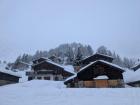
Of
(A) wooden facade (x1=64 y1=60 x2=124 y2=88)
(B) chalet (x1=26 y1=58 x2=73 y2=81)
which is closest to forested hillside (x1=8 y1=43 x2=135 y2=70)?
(B) chalet (x1=26 y1=58 x2=73 y2=81)

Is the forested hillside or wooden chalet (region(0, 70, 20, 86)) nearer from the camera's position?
wooden chalet (region(0, 70, 20, 86))

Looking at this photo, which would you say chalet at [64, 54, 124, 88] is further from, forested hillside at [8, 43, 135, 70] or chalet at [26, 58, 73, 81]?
forested hillside at [8, 43, 135, 70]

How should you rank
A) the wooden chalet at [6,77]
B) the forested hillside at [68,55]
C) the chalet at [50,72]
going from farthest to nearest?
the forested hillside at [68,55], the chalet at [50,72], the wooden chalet at [6,77]

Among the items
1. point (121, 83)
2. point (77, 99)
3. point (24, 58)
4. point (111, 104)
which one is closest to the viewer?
point (111, 104)

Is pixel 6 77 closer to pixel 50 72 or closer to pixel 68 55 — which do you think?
pixel 50 72

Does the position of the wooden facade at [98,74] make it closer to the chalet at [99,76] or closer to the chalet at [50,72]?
the chalet at [99,76]

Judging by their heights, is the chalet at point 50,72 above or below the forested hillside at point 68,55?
below

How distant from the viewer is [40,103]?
361 inches

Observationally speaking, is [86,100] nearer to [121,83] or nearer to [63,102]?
[63,102]

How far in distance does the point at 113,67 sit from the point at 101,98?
60.7 feet

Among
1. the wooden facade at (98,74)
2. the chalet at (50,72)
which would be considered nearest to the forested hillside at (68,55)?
the chalet at (50,72)

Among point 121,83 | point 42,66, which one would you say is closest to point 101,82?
point 121,83

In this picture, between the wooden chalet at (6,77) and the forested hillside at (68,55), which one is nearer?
the wooden chalet at (6,77)

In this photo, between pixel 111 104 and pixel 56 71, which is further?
pixel 56 71
